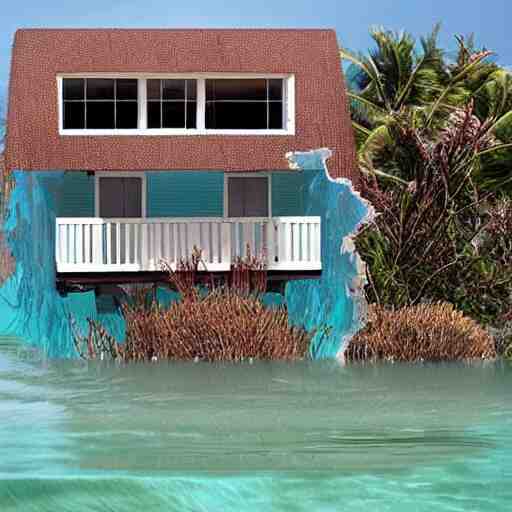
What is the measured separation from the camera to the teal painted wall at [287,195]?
34.5 meters

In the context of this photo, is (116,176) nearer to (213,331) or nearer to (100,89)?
(100,89)

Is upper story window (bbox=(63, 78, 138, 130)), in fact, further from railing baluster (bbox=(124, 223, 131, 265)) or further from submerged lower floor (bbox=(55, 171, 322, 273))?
railing baluster (bbox=(124, 223, 131, 265))

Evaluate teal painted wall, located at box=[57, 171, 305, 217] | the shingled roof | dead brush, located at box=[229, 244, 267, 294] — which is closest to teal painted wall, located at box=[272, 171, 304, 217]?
teal painted wall, located at box=[57, 171, 305, 217]

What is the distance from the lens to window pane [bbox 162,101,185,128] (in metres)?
33.8

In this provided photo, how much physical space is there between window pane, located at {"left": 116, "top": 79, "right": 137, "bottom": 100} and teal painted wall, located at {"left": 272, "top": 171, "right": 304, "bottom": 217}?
148 inches

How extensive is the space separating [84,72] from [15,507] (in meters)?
17.4

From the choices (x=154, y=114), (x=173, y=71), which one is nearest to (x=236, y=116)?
(x=173, y=71)

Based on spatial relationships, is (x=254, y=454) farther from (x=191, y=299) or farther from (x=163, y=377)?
(x=191, y=299)

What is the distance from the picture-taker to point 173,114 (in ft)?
111

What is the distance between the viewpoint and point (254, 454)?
19422mm

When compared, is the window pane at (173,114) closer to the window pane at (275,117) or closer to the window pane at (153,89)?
the window pane at (153,89)

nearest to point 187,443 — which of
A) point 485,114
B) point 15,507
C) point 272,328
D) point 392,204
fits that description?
point 15,507

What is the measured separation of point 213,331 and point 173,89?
588cm

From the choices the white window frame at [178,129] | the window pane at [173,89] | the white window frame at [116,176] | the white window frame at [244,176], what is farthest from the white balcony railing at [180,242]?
the window pane at [173,89]
